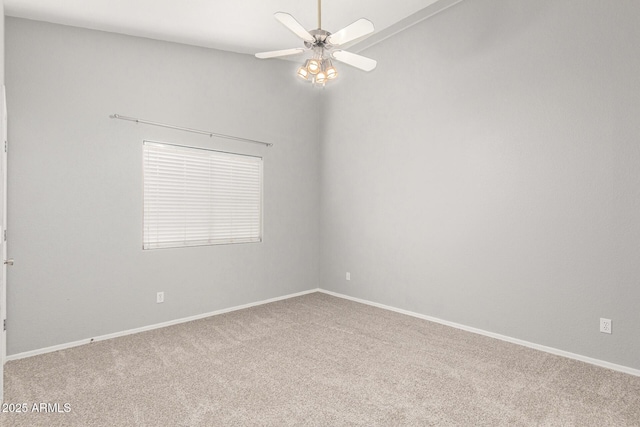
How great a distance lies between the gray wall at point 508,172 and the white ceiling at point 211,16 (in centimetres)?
85

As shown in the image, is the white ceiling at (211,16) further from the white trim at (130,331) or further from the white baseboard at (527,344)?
the white baseboard at (527,344)

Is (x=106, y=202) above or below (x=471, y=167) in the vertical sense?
below

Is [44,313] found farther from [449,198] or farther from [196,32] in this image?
[449,198]

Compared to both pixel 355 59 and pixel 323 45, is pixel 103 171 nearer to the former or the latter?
pixel 323 45

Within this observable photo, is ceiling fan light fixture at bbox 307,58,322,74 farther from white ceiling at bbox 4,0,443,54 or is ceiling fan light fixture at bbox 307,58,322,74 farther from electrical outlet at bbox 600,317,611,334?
electrical outlet at bbox 600,317,611,334

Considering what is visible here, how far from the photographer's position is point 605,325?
111 inches

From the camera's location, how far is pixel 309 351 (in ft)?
10.3

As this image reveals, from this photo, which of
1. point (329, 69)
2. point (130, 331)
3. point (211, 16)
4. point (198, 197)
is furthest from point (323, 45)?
point (130, 331)

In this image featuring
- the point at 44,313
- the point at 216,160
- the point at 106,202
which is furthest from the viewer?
the point at 216,160

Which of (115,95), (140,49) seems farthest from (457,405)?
(140,49)

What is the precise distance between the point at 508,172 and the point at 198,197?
3287 mm

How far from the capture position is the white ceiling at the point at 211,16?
9.75ft

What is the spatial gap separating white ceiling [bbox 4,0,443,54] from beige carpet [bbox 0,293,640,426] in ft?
9.60

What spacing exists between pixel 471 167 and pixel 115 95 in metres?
3.62
